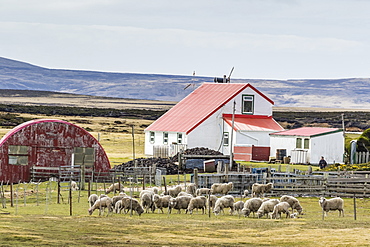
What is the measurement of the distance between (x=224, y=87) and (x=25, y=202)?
36.8m

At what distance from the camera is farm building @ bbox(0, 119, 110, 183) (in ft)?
142

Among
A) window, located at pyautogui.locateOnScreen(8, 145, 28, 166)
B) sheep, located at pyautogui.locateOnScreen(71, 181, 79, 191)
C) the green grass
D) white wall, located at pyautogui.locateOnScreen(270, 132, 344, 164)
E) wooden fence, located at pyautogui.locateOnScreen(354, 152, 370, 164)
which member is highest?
white wall, located at pyautogui.locateOnScreen(270, 132, 344, 164)

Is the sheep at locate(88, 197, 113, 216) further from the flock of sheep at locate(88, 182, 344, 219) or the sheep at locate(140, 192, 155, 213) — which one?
the sheep at locate(140, 192, 155, 213)

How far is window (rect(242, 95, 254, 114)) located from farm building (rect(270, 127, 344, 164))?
4.76 metres

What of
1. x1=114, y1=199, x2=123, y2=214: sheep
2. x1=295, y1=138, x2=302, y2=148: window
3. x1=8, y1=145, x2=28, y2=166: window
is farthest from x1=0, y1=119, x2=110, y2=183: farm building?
x1=295, y1=138, x2=302, y2=148: window

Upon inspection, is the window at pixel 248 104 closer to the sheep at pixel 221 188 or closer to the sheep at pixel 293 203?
the sheep at pixel 221 188

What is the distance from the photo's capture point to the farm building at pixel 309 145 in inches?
2306

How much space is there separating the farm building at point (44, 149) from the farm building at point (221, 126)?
1506cm

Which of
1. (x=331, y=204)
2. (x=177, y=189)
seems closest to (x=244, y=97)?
(x=177, y=189)

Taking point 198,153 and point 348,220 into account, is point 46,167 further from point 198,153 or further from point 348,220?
point 348,220

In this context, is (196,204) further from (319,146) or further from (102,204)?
(319,146)

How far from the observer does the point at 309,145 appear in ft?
192

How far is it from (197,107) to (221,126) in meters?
3.61

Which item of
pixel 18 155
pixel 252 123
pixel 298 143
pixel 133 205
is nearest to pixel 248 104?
pixel 252 123
